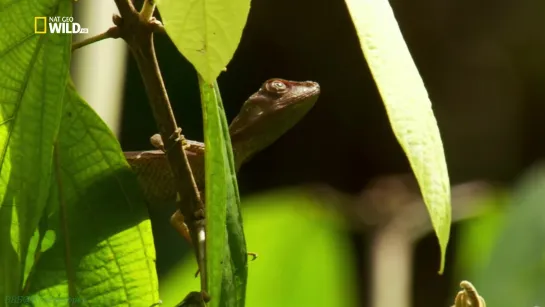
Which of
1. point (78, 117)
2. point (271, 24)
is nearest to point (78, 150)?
point (78, 117)

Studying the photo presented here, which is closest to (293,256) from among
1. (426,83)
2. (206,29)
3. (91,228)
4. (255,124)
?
(255,124)

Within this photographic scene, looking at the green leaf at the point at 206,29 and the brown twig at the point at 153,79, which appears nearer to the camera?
the green leaf at the point at 206,29

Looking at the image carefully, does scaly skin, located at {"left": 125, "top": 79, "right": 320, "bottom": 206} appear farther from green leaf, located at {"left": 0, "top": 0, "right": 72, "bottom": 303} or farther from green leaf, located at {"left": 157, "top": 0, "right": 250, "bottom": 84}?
green leaf, located at {"left": 157, "top": 0, "right": 250, "bottom": 84}

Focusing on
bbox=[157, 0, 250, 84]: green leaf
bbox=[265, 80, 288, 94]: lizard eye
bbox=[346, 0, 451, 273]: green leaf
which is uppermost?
bbox=[157, 0, 250, 84]: green leaf

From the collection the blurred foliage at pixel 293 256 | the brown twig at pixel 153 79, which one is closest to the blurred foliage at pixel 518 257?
the blurred foliage at pixel 293 256

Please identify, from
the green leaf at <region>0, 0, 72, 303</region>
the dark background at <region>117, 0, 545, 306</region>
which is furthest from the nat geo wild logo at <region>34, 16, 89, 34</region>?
the dark background at <region>117, 0, 545, 306</region>

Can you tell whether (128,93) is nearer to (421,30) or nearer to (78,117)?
(421,30)

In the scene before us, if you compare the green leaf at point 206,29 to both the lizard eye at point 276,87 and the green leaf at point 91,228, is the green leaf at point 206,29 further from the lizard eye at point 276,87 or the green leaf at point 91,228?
the lizard eye at point 276,87
